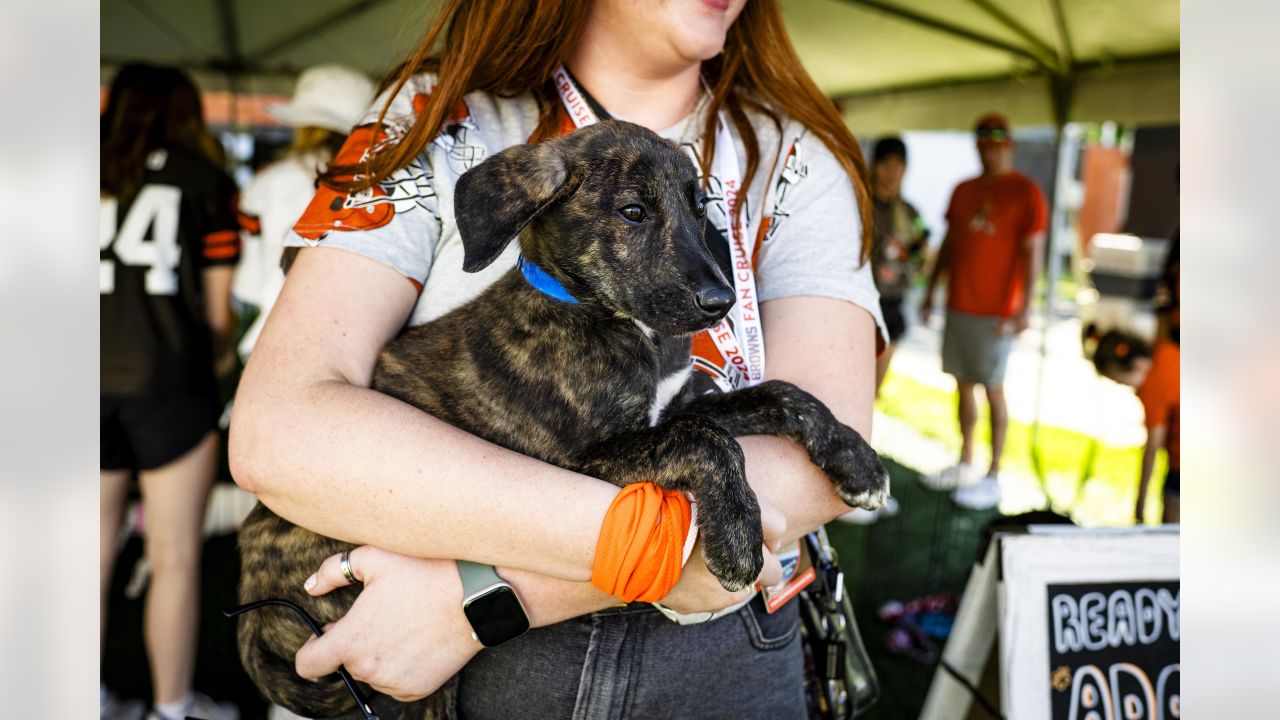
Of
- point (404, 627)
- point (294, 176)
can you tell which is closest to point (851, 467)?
point (404, 627)

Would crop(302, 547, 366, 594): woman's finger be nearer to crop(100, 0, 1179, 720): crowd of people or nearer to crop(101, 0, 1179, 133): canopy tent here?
crop(100, 0, 1179, 720): crowd of people

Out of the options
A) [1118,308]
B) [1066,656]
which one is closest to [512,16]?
[1066,656]

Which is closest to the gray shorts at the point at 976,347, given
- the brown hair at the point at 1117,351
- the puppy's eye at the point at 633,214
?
the brown hair at the point at 1117,351

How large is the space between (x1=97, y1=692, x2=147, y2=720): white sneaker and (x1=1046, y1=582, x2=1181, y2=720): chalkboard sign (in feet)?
13.0

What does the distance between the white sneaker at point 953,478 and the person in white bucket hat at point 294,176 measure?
5519mm

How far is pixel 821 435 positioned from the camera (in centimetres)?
157

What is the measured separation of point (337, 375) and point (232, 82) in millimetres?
5969

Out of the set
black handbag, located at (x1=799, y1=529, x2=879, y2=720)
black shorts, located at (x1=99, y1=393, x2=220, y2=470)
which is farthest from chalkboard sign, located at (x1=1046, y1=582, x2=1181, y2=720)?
black shorts, located at (x1=99, y1=393, x2=220, y2=470)

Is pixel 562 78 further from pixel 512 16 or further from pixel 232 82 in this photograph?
pixel 232 82

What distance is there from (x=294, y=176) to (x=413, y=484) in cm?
340

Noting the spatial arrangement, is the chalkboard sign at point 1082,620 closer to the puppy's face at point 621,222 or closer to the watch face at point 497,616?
the puppy's face at point 621,222

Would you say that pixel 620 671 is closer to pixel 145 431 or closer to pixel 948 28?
pixel 145 431

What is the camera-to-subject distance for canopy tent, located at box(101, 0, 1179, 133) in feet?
18.0

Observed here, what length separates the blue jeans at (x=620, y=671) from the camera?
1493mm
